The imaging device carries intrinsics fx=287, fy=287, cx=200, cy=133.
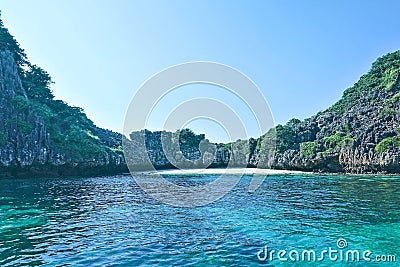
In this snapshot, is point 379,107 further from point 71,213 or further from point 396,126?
point 71,213

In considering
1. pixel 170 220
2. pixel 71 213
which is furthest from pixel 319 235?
pixel 71 213

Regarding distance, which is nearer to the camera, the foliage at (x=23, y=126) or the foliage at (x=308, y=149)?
the foliage at (x=23, y=126)

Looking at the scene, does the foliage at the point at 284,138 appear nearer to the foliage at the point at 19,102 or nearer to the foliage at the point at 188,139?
the foliage at the point at 188,139

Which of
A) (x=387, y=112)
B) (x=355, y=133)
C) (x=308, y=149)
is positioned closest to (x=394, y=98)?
(x=387, y=112)

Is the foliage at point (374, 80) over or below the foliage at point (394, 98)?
over

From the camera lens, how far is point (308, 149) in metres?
73.7

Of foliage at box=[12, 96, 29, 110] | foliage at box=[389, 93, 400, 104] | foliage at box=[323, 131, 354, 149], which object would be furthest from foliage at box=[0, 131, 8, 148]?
foliage at box=[389, 93, 400, 104]

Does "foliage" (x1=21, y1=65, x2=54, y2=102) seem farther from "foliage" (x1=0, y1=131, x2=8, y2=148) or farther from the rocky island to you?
"foliage" (x1=0, y1=131, x2=8, y2=148)

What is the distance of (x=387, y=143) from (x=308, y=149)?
18855mm

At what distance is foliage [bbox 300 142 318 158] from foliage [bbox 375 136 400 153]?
49.2 feet

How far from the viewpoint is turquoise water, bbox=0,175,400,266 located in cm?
1152

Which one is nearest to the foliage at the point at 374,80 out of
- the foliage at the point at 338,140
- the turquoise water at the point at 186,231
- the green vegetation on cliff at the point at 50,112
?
the foliage at the point at 338,140

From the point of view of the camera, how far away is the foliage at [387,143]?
2242 inches

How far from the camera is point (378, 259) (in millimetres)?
11594
